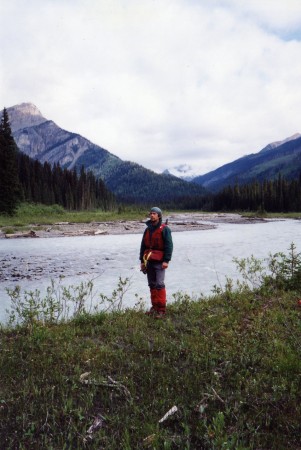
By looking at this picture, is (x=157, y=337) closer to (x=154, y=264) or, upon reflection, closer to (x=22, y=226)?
(x=154, y=264)

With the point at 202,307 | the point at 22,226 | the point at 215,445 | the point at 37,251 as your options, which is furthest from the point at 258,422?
the point at 22,226

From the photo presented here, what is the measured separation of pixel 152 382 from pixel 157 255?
13.0ft

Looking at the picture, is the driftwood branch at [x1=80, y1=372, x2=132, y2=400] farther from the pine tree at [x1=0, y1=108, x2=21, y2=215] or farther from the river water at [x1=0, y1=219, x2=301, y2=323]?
the pine tree at [x1=0, y1=108, x2=21, y2=215]

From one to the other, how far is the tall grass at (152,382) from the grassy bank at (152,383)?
1 centimetres

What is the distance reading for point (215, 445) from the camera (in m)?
3.40

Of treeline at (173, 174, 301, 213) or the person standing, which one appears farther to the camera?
treeline at (173, 174, 301, 213)

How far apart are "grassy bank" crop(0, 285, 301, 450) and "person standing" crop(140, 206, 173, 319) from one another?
2.85 ft

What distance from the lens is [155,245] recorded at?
8.53m

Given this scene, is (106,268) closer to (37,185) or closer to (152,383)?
(152,383)

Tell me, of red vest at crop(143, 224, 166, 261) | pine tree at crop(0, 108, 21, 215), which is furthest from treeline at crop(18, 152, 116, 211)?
red vest at crop(143, 224, 166, 261)

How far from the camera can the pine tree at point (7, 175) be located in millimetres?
43219

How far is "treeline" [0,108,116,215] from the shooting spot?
1761 inches

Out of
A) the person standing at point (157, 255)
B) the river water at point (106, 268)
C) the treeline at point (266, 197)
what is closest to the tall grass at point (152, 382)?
the person standing at point (157, 255)

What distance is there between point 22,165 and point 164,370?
78152mm
